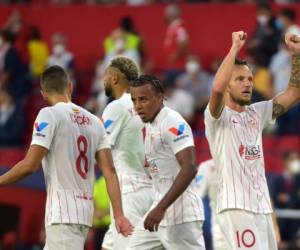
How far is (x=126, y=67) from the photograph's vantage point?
10.9 meters

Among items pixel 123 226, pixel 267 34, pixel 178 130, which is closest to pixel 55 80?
pixel 178 130

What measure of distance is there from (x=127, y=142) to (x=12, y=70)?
11.4 m

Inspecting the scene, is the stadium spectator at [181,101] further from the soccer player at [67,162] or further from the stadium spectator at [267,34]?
the soccer player at [67,162]

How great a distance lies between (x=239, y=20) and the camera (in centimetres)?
2139

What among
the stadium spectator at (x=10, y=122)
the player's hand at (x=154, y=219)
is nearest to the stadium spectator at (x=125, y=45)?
the stadium spectator at (x=10, y=122)

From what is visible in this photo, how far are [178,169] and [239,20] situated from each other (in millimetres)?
12003

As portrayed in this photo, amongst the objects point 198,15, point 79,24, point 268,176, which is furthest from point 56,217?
point 79,24

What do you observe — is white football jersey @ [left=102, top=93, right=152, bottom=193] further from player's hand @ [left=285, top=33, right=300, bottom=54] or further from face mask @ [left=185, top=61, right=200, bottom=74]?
face mask @ [left=185, top=61, right=200, bottom=74]

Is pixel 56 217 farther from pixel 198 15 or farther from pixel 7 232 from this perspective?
pixel 198 15

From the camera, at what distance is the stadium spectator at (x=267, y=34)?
19.1 metres

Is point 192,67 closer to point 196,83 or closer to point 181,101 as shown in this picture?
point 196,83

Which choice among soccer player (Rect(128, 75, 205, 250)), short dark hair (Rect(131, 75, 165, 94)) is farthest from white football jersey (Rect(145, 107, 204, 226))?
short dark hair (Rect(131, 75, 165, 94))

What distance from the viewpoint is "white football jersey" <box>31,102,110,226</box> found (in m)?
9.34

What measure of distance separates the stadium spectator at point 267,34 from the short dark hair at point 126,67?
8.17 meters
